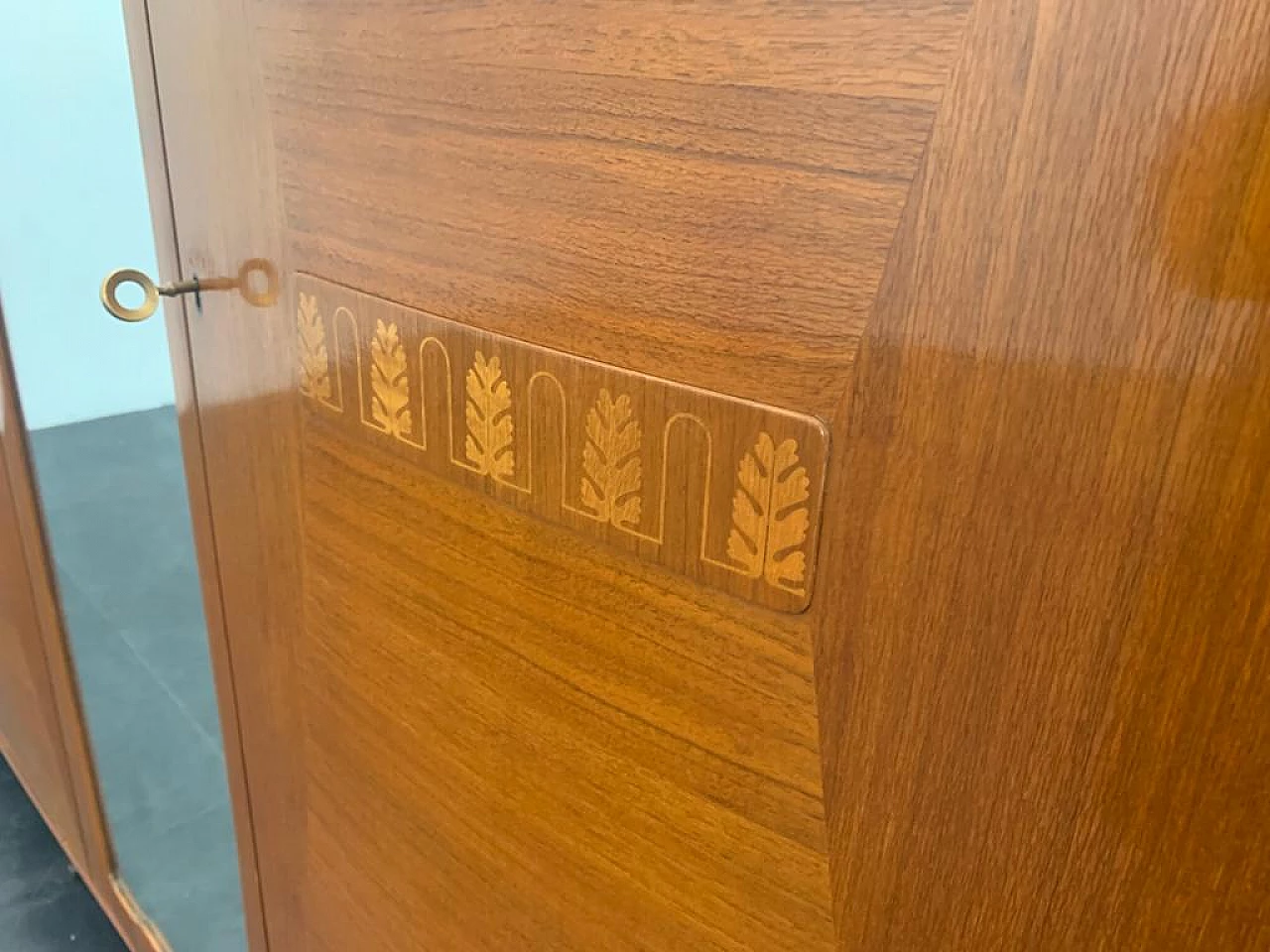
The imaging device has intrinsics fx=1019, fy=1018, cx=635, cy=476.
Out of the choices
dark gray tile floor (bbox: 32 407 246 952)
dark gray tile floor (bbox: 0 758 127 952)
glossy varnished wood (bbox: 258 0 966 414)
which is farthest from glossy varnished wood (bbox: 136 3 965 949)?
dark gray tile floor (bbox: 0 758 127 952)

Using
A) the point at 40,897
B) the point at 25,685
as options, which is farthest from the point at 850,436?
the point at 40,897

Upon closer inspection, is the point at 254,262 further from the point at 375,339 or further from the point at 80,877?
the point at 80,877

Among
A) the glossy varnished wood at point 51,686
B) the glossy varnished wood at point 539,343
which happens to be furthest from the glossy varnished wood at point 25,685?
the glossy varnished wood at point 539,343

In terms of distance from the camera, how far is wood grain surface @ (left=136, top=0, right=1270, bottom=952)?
261mm

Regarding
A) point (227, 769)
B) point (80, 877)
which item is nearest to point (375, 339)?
point (227, 769)

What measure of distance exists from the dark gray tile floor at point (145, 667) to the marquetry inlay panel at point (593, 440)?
19.0 inches

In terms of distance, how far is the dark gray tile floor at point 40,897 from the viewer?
1289 mm

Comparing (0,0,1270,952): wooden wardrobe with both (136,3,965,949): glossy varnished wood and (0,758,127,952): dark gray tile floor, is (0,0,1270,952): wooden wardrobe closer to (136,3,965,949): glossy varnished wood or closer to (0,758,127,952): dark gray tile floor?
(136,3,965,949): glossy varnished wood

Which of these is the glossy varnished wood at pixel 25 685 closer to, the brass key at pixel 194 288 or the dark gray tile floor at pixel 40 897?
the dark gray tile floor at pixel 40 897

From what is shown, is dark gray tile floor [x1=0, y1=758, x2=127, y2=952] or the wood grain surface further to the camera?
dark gray tile floor [x1=0, y1=758, x2=127, y2=952]

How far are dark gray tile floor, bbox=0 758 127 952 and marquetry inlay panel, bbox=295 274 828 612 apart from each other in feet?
3.70

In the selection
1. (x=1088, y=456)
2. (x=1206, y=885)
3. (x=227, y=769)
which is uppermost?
(x=1088, y=456)

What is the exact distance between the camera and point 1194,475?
0.26m

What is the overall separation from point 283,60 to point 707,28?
10.3 inches
